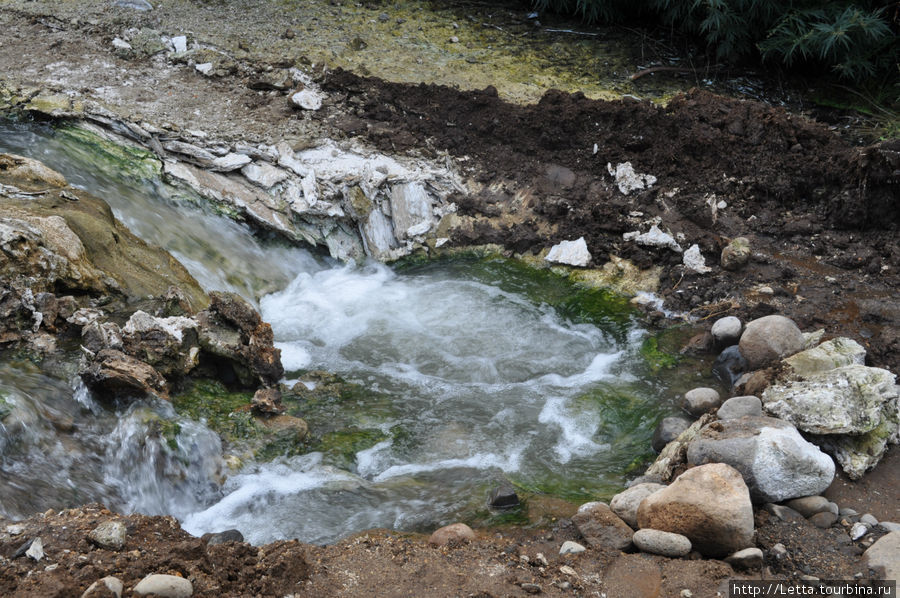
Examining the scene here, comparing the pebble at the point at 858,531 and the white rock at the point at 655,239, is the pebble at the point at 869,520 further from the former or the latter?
the white rock at the point at 655,239

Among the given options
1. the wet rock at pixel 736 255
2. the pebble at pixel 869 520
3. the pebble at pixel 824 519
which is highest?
the wet rock at pixel 736 255

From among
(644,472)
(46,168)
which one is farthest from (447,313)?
(46,168)

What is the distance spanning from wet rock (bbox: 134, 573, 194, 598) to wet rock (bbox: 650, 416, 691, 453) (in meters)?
3.01

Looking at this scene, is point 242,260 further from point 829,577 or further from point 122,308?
point 829,577

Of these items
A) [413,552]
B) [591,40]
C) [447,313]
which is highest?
[591,40]

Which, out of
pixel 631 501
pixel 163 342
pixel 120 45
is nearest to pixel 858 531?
pixel 631 501

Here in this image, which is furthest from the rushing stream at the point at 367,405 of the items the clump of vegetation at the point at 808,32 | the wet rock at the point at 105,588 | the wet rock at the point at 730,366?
the clump of vegetation at the point at 808,32

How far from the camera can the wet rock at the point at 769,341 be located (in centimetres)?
493

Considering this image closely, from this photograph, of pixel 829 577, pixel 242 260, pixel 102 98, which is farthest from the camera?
pixel 102 98

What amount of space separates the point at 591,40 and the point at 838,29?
10.6 ft

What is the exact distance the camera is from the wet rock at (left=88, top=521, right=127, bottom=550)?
302cm

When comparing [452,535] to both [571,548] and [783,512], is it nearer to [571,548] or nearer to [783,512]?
[571,548]

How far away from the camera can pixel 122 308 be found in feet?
16.6

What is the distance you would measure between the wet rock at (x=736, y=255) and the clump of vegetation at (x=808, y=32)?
11.1 ft
